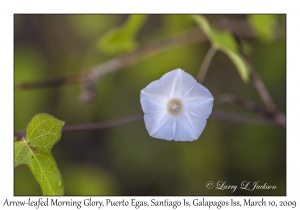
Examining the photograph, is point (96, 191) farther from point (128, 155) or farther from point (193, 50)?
point (193, 50)

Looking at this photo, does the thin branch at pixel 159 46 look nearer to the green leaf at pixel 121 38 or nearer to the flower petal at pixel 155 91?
the green leaf at pixel 121 38

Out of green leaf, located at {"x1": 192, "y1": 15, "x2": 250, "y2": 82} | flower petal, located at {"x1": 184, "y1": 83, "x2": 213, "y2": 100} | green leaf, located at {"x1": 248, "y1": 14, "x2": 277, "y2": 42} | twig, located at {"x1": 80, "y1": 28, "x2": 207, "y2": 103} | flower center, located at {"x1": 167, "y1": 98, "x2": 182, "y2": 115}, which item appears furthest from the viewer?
twig, located at {"x1": 80, "y1": 28, "x2": 207, "y2": 103}

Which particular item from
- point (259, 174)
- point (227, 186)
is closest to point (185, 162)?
point (227, 186)

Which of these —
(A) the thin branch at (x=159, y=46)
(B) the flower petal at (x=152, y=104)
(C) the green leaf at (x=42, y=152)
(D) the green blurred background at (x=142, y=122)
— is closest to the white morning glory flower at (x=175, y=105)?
(B) the flower petal at (x=152, y=104)

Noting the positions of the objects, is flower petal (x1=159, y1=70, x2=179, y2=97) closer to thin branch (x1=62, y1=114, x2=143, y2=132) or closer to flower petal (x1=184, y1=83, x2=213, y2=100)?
flower petal (x1=184, y1=83, x2=213, y2=100)

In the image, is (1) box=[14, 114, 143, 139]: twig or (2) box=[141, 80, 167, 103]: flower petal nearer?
(2) box=[141, 80, 167, 103]: flower petal

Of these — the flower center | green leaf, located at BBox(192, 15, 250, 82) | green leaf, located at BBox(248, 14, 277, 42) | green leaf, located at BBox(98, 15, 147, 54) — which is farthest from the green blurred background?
the flower center
